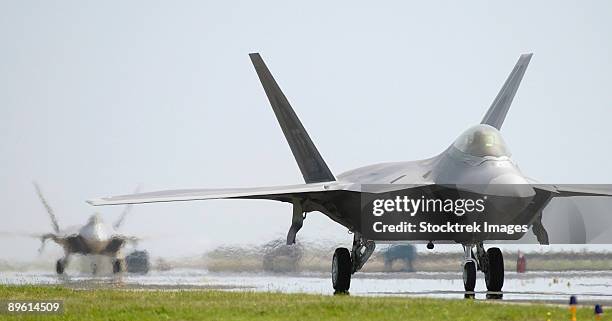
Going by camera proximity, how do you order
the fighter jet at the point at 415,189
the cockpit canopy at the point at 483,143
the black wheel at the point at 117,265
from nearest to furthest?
the fighter jet at the point at 415,189, the cockpit canopy at the point at 483,143, the black wheel at the point at 117,265

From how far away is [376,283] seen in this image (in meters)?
33.2

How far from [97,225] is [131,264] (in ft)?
5.06

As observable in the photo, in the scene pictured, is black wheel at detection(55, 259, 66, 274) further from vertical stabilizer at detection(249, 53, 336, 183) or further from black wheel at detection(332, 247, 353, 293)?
black wheel at detection(332, 247, 353, 293)

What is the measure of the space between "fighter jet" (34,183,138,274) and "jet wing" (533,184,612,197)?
Answer: 1369 centimetres

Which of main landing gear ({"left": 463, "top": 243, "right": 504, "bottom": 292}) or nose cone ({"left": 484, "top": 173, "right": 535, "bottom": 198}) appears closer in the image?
nose cone ({"left": 484, "top": 173, "right": 535, "bottom": 198})

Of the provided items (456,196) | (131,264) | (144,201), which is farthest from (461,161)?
(131,264)

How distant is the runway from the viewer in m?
26.7

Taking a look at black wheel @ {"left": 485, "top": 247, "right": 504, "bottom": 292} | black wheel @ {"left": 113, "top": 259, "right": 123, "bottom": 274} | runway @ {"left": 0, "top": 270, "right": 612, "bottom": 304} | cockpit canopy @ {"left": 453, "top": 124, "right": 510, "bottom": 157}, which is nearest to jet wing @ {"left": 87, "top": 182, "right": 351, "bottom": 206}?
runway @ {"left": 0, "top": 270, "right": 612, "bottom": 304}

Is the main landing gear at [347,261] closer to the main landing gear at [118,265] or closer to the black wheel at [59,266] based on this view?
the main landing gear at [118,265]

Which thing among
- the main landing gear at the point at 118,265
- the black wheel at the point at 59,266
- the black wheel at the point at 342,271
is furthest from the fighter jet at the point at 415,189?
the black wheel at the point at 59,266

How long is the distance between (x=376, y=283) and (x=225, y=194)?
677cm

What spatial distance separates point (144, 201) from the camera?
2734cm

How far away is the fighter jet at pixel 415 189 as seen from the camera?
83.4 feet

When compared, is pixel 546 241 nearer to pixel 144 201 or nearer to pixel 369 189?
pixel 369 189
